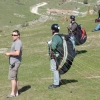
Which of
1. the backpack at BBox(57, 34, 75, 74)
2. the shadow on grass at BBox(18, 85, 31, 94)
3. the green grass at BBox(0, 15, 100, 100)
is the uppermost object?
the backpack at BBox(57, 34, 75, 74)

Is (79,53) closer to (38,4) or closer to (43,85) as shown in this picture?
(43,85)

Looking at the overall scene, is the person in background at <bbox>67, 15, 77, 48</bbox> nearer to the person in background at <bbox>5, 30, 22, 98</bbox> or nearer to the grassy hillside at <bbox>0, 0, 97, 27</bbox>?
the person in background at <bbox>5, 30, 22, 98</bbox>

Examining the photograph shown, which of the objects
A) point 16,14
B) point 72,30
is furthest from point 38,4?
point 72,30

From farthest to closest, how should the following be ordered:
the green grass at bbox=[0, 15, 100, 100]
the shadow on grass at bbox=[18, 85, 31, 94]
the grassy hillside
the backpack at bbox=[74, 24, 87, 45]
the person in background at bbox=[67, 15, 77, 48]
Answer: the grassy hillside, the backpack at bbox=[74, 24, 87, 45], the person in background at bbox=[67, 15, 77, 48], the shadow on grass at bbox=[18, 85, 31, 94], the green grass at bbox=[0, 15, 100, 100]

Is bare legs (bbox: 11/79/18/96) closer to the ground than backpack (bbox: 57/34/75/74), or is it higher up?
closer to the ground

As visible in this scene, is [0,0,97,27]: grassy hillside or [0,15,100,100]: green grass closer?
[0,15,100,100]: green grass

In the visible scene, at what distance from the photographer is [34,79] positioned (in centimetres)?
1359

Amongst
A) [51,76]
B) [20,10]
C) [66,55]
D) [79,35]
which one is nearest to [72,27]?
[79,35]

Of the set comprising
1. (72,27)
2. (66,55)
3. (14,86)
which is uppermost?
(72,27)

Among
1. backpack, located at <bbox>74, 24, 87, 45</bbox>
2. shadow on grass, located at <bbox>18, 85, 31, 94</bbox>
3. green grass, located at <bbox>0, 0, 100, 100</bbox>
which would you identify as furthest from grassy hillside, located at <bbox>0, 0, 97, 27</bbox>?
shadow on grass, located at <bbox>18, 85, 31, 94</bbox>

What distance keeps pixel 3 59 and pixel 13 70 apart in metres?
8.58

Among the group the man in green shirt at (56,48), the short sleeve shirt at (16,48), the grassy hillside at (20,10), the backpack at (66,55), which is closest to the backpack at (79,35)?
the backpack at (66,55)

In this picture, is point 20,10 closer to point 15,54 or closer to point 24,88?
point 24,88

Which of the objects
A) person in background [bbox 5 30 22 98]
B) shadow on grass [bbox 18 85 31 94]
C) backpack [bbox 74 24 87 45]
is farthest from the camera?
backpack [bbox 74 24 87 45]
